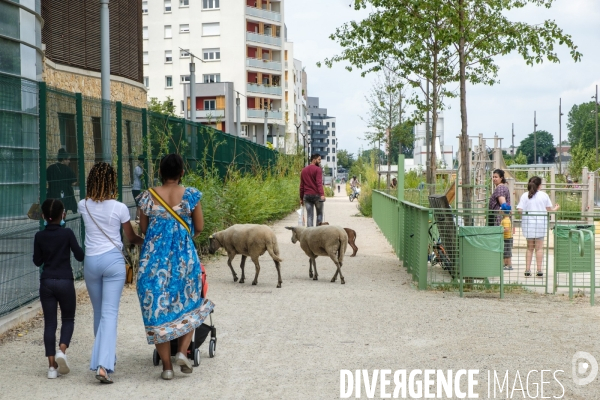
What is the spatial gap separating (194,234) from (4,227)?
9.18 feet

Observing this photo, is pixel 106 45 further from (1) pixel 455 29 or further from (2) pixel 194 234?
(2) pixel 194 234

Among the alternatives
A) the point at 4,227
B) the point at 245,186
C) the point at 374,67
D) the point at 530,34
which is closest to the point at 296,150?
the point at 374,67

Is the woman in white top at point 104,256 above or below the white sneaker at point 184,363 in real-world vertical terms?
above

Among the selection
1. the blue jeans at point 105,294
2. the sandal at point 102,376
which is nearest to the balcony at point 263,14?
the blue jeans at point 105,294

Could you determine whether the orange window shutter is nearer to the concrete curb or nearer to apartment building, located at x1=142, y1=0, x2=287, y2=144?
apartment building, located at x1=142, y1=0, x2=287, y2=144

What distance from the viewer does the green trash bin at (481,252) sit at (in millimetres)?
10953

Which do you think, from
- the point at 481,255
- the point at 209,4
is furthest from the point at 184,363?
the point at 209,4

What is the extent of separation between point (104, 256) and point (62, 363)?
969mm

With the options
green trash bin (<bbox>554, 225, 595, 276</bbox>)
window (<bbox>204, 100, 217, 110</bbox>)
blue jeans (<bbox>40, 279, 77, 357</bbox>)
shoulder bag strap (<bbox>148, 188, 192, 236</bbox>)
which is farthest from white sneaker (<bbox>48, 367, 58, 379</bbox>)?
window (<bbox>204, 100, 217, 110</bbox>)

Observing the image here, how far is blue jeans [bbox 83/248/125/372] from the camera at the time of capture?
647 cm

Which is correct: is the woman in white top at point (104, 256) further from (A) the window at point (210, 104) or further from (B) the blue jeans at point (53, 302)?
(A) the window at point (210, 104)

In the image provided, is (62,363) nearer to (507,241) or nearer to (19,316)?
(19,316)

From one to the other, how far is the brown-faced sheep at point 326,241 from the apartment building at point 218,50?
6943 cm

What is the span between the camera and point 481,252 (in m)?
11.0
